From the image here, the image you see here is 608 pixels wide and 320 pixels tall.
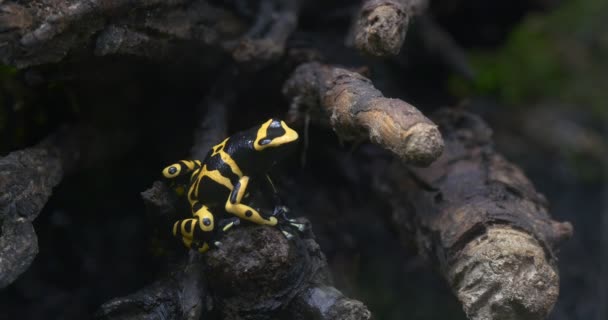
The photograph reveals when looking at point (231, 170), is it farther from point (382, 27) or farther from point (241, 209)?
point (382, 27)

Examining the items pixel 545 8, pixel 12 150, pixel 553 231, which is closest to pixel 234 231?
pixel 12 150

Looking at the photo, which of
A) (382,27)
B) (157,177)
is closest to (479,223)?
(382,27)

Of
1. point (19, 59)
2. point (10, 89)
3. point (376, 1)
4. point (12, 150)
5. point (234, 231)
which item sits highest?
point (376, 1)

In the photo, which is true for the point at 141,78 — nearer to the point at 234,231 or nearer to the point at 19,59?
the point at 19,59

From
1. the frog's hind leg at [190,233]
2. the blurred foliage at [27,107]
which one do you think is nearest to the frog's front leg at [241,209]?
the frog's hind leg at [190,233]

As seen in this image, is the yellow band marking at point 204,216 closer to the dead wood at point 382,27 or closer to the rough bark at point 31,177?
the rough bark at point 31,177

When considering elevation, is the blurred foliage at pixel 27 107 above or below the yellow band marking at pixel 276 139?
below
